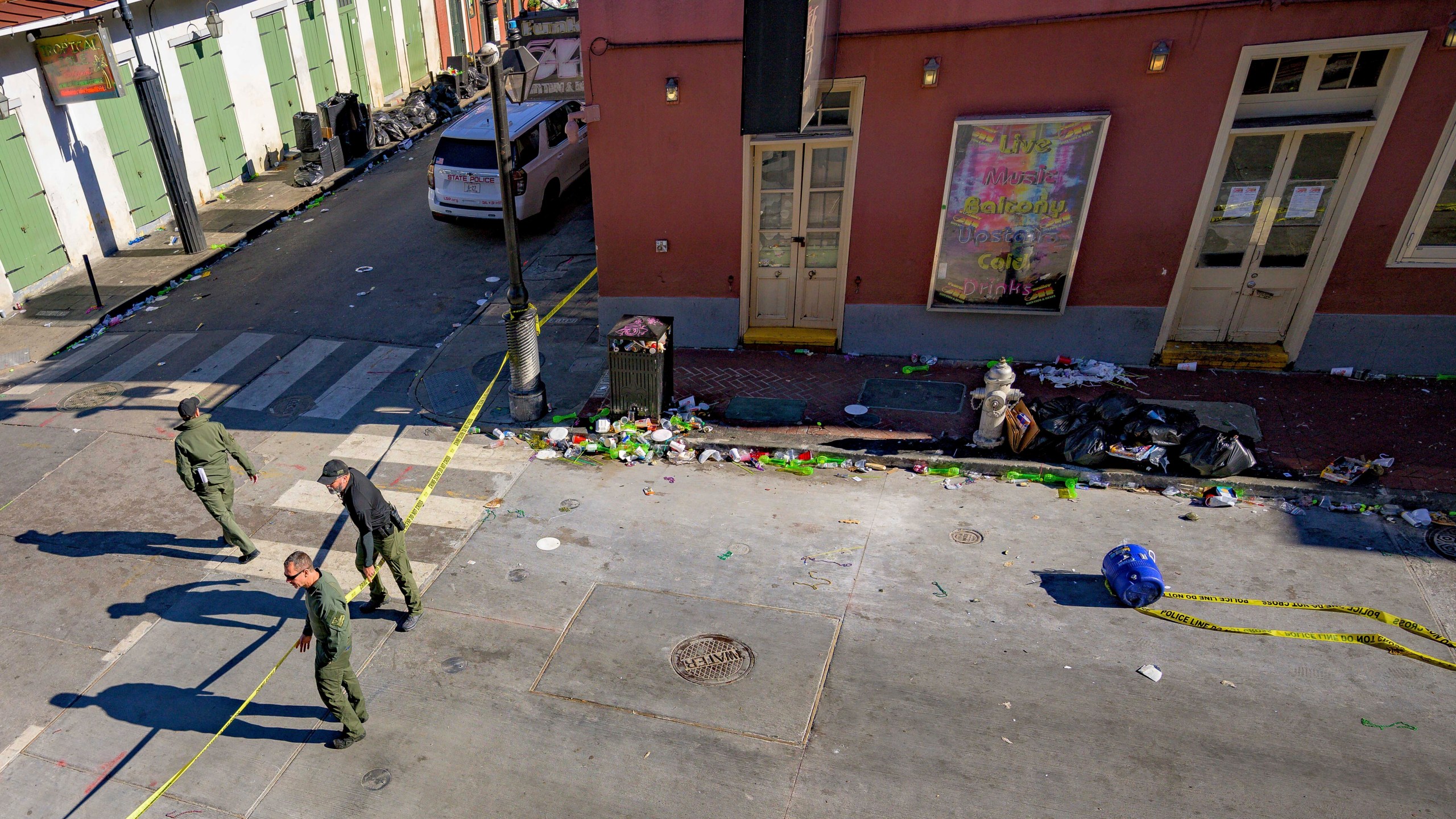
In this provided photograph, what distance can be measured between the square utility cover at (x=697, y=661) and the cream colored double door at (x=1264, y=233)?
6.61m

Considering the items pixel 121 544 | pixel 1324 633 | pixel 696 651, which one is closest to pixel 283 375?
pixel 121 544

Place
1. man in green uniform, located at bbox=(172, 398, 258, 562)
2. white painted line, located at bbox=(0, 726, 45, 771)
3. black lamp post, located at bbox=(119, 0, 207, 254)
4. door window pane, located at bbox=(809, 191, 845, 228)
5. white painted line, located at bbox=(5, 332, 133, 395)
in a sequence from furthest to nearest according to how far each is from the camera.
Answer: black lamp post, located at bbox=(119, 0, 207, 254) → white painted line, located at bbox=(5, 332, 133, 395) → door window pane, located at bbox=(809, 191, 845, 228) → man in green uniform, located at bbox=(172, 398, 258, 562) → white painted line, located at bbox=(0, 726, 45, 771)

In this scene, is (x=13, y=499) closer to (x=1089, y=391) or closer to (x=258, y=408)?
(x=258, y=408)

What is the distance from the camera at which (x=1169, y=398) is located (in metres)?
9.52

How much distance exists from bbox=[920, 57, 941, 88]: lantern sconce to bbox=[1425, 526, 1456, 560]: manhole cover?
6.35 meters

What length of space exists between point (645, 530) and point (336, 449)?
401cm

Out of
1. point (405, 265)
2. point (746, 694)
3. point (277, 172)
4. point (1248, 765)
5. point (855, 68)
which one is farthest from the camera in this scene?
point (277, 172)

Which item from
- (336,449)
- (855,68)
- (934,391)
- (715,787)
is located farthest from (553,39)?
(715,787)

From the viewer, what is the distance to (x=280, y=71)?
19.4 metres

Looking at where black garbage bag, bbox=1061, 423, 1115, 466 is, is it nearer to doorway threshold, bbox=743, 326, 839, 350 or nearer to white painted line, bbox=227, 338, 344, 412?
doorway threshold, bbox=743, 326, 839, 350

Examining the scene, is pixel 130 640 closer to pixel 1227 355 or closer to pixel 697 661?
pixel 697 661

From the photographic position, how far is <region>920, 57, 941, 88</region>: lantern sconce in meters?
9.22

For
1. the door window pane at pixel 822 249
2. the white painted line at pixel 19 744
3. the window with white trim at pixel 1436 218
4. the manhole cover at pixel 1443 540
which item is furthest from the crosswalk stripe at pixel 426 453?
the window with white trim at pixel 1436 218

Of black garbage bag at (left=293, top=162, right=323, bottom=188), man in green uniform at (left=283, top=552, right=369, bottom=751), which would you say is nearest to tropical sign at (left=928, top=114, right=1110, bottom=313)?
man in green uniform at (left=283, top=552, right=369, bottom=751)
